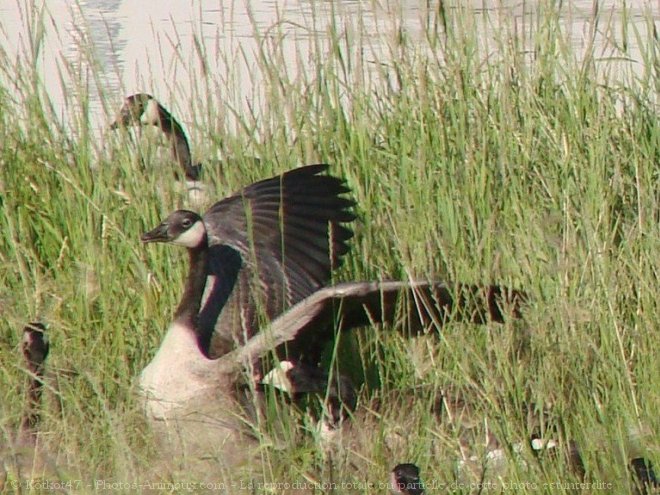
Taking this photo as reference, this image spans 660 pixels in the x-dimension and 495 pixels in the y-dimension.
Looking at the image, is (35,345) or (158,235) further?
(158,235)

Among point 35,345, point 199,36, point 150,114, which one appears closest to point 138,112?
point 150,114

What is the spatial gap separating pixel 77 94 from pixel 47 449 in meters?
2.09

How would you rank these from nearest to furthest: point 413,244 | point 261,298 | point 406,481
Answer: point 406,481 → point 413,244 → point 261,298

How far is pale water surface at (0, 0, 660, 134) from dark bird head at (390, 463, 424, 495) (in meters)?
2.24

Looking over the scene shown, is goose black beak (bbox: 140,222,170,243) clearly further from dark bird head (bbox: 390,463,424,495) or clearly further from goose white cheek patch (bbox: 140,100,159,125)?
dark bird head (bbox: 390,463,424,495)

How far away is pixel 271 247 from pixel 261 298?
0.24 meters

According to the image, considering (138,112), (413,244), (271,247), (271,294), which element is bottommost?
(271,294)

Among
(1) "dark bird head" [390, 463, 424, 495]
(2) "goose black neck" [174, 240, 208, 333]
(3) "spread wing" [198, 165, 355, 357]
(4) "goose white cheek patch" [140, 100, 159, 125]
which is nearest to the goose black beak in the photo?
(2) "goose black neck" [174, 240, 208, 333]

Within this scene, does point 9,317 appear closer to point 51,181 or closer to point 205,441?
point 205,441

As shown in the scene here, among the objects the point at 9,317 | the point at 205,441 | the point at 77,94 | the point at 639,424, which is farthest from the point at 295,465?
the point at 77,94

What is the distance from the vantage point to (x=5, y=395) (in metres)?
4.09

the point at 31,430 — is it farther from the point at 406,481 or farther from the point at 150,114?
the point at 150,114

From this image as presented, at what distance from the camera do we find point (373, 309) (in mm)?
4355

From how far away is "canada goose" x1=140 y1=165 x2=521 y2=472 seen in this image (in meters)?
4.20
